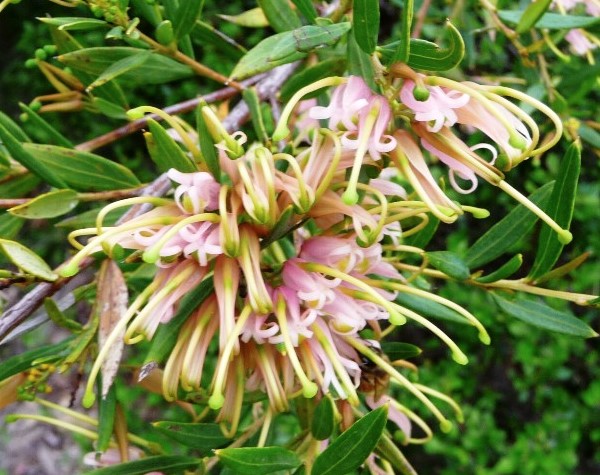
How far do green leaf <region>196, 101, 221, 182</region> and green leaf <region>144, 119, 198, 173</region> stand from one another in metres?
0.02

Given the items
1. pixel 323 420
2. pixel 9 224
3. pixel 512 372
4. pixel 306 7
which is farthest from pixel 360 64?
pixel 512 372

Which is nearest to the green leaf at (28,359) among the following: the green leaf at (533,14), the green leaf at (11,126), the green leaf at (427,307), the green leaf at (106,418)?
the green leaf at (106,418)

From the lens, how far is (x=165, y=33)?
53 cm

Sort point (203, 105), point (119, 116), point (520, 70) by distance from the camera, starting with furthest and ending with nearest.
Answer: point (520, 70) → point (119, 116) → point (203, 105)

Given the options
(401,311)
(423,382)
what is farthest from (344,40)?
(423,382)

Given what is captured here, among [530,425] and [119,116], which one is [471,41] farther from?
[530,425]

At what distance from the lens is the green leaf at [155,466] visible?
502 millimetres

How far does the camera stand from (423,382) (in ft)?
4.77

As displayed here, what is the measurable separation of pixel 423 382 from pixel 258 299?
1.13 m

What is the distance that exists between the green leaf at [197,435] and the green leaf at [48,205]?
0.19 meters

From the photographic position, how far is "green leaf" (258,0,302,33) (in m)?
0.53

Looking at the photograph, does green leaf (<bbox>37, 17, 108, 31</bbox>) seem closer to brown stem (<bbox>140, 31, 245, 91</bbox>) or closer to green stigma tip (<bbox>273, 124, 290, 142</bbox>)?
Result: brown stem (<bbox>140, 31, 245, 91</bbox>)

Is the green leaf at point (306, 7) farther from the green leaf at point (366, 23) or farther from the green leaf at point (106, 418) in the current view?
the green leaf at point (106, 418)

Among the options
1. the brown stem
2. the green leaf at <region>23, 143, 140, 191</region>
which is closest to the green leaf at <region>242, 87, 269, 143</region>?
the brown stem
